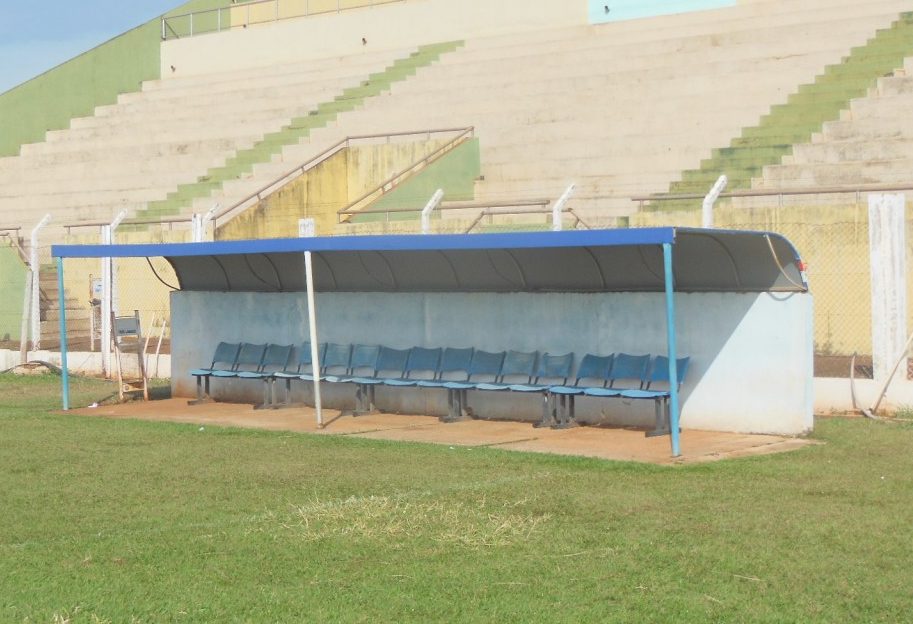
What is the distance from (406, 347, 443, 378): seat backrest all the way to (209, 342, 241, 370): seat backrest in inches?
114

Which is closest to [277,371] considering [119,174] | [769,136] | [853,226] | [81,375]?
[81,375]

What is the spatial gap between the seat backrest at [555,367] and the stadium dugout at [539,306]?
126mm

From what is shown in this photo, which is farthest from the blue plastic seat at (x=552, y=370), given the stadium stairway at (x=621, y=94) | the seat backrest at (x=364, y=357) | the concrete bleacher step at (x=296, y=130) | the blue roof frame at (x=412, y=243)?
the concrete bleacher step at (x=296, y=130)

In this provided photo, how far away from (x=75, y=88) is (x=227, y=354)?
22.5 m

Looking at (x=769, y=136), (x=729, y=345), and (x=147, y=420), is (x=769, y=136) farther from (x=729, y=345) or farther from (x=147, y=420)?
(x=147, y=420)

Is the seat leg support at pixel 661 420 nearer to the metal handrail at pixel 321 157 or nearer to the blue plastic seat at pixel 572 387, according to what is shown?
the blue plastic seat at pixel 572 387

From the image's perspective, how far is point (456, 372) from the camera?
16469mm

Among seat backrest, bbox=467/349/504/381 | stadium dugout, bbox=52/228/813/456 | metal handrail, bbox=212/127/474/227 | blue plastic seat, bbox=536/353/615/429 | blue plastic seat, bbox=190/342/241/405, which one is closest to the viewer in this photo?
stadium dugout, bbox=52/228/813/456

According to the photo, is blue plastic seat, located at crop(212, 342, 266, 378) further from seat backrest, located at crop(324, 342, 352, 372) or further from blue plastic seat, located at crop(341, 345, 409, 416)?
blue plastic seat, located at crop(341, 345, 409, 416)

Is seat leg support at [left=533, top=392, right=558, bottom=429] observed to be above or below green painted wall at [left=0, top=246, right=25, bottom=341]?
below

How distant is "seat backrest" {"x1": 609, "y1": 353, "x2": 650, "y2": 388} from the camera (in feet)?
48.5

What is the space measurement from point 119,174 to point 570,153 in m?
12.5

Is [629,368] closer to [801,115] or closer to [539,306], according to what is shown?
[539,306]

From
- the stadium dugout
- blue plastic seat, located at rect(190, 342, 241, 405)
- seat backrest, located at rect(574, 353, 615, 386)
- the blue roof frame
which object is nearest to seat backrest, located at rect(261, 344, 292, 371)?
the stadium dugout
